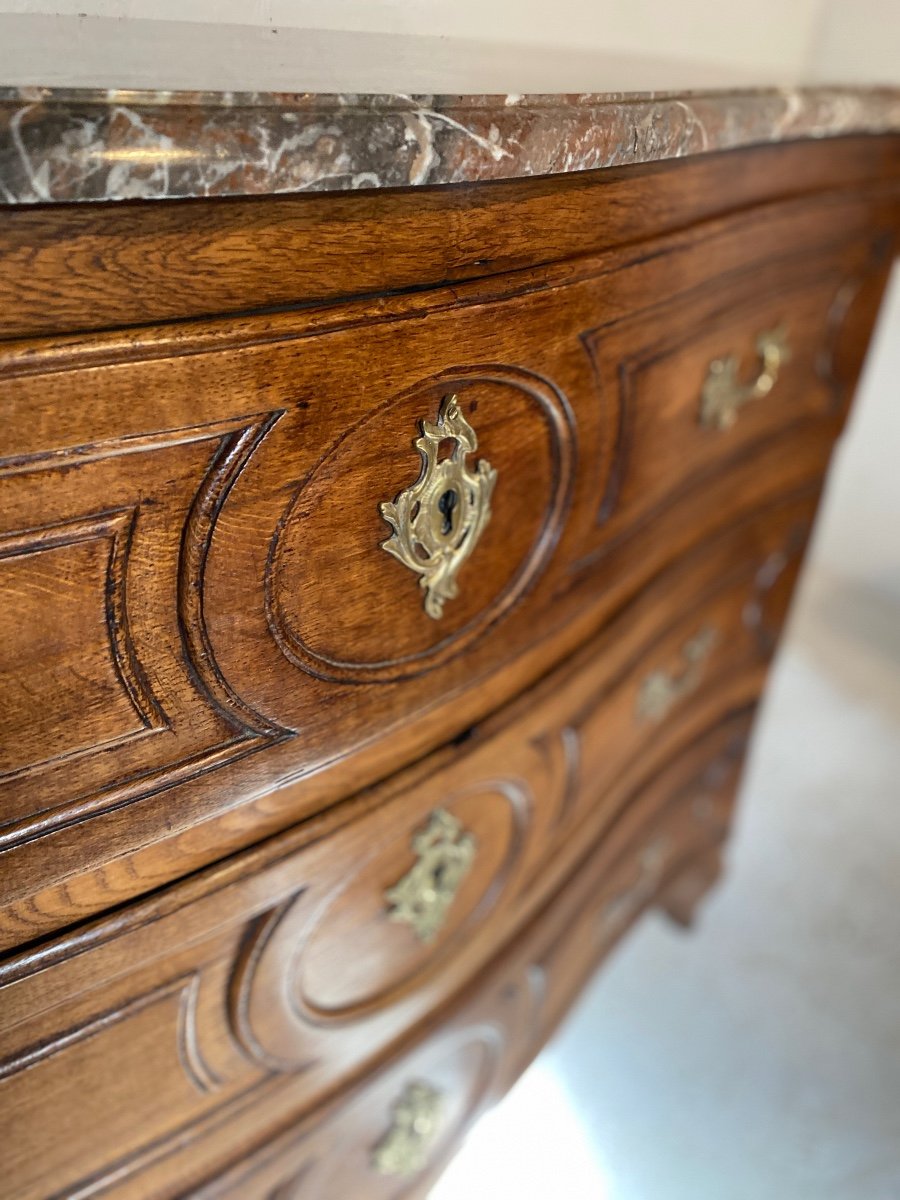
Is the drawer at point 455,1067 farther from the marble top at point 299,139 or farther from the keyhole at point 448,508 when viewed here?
the marble top at point 299,139

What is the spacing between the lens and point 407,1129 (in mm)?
626

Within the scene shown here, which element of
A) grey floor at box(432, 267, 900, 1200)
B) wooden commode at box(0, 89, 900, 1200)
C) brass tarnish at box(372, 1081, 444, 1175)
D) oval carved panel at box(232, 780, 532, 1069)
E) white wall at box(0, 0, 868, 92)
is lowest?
grey floor at box(432, 267, 900, 1200)

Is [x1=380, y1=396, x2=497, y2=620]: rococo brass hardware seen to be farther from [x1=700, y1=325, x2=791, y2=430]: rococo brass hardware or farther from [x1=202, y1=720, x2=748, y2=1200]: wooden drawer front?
[x1=202, y1=720, x2=748, y2=1200]: wooden drawer front

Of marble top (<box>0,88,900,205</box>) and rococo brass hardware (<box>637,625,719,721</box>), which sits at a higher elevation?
marble top (<box>0,88,900,205</box>)

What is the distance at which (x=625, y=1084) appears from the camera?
3.27 feet

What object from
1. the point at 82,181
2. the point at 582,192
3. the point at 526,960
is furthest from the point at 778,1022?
the point at 82,181

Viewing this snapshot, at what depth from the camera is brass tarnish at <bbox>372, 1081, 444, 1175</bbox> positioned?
0.62 meters

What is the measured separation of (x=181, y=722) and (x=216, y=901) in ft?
0.32

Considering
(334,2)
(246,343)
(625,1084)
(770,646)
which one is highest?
(334,2)

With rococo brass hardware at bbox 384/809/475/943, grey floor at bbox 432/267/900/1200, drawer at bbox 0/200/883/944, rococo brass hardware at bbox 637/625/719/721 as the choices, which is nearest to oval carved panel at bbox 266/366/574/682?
drawer at bbox 0/200/883/944

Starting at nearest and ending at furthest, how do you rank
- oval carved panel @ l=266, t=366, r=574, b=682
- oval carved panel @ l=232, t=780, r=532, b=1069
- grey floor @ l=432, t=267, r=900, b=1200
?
1. oval carved panel @ l=266, t=366, r=574, b=682
2. oval carved panel @ l=232, t=780, r=532, b=1069
3. grey floor @ l=432, t=267, r=900, b=1200

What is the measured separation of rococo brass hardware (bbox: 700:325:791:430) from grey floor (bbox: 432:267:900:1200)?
2.29ft

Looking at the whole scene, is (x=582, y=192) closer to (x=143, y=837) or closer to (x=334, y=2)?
(x=334, y=2)

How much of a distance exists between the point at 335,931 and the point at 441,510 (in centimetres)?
23
